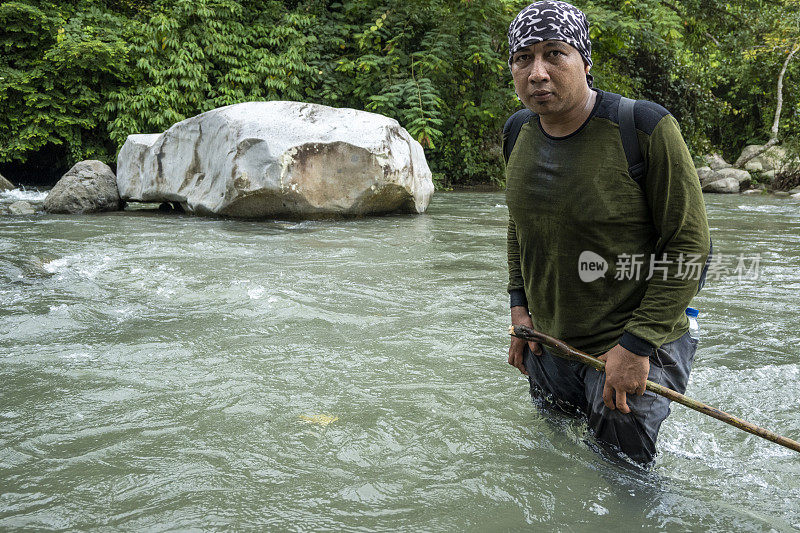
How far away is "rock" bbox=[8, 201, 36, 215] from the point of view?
9.09m

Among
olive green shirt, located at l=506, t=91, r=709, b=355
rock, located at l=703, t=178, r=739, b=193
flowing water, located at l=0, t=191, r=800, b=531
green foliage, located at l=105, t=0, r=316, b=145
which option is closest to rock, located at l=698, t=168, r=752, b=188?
rock, located at l=703, t=178, r=739, b=193

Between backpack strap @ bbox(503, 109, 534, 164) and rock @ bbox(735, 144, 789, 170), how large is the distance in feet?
Result: 53.9

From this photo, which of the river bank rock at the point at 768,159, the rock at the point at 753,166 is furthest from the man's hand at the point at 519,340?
the rock at the point at 753,166

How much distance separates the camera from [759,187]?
16000mm

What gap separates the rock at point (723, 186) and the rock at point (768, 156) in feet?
5.33

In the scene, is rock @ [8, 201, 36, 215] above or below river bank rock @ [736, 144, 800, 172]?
below

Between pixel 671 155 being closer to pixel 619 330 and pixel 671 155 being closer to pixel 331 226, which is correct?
pixel 619 330

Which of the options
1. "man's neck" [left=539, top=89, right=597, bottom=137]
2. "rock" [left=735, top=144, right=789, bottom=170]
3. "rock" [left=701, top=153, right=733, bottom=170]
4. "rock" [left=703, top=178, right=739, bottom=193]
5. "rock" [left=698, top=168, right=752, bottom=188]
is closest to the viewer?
"man's neck" [left=539, top=89, right=597, bottom=137]

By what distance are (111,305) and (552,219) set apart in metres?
3.40

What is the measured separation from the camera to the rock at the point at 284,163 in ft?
27.2

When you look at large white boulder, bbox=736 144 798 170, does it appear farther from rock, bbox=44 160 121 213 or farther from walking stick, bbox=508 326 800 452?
walking stick, bbox=508 326 800 452

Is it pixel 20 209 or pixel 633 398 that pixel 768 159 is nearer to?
pixel 20 209

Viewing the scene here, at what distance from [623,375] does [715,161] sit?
19137mm

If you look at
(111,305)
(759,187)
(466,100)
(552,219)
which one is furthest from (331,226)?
(759,187)
